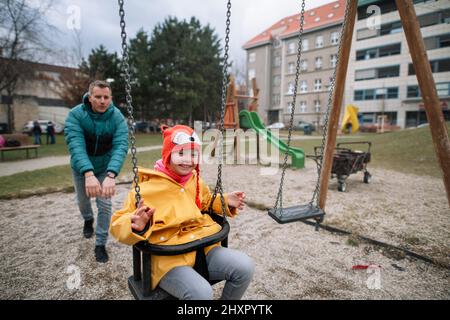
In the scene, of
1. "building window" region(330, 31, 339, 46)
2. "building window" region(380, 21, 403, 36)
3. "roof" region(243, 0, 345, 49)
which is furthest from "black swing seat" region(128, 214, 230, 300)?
"building window" region(330, 31, 339, 46)

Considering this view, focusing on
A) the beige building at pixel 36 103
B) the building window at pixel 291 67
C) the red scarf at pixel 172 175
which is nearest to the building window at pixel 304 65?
the building window at pixel 291 67

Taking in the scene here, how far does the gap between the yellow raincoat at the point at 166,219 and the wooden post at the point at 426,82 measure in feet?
7.76

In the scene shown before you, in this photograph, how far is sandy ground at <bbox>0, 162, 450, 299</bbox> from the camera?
2.25 meters

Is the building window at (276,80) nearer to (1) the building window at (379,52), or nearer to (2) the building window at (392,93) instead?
(1) the building window at (379,52)

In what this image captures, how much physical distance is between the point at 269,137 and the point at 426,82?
6.65 m

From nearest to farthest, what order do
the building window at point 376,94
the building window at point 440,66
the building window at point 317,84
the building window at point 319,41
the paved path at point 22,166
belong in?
the paved path at point 22,166 → the building window at point 440,66 → the building window at point 376,94 → the building window at point 319,41 → the building window at point 317,84

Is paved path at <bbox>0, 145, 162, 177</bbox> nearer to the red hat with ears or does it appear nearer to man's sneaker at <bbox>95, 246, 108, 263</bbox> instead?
man's sneaker at <bbox>95, 246, 108, 263</bbox>

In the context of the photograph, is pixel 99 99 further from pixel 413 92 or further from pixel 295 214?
pixel 413 92

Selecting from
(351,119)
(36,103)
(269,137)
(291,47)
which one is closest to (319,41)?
(291,47)

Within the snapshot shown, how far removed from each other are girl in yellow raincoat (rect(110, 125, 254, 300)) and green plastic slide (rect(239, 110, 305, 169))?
6.80 metres

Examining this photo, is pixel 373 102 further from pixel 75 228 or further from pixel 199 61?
pixel 75 228

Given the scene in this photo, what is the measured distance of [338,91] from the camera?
3.13m

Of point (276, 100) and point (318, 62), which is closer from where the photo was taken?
point (318, 62)

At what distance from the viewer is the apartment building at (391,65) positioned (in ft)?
86.9
